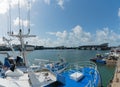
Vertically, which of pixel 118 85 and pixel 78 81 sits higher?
pixel 78 81

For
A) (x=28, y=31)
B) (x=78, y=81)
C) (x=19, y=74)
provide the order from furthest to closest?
(x=78, y=81) < (x=28, y=31) < (x=19, y=74)

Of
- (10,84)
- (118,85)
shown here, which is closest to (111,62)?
(118,85)

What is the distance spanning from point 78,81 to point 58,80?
3177 millimetres

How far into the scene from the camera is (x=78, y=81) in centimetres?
1577

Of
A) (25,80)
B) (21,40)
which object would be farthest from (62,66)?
(25,80)

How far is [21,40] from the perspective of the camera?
45.3 ft

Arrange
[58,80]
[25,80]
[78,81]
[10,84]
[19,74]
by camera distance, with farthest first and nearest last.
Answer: [78,81] < [58,80] < [19,74] < [25,80] < [10,84]

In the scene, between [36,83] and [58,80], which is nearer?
[36,83]

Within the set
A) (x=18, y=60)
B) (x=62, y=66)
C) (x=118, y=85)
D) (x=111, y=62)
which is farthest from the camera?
(x=111, y=62)

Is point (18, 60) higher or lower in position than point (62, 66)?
higher

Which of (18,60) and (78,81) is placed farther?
(18,60)

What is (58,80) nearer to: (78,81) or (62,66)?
(78,81)

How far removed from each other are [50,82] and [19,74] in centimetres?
203

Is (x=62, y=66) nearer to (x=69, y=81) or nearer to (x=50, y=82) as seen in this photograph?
(x=69, y=81)
